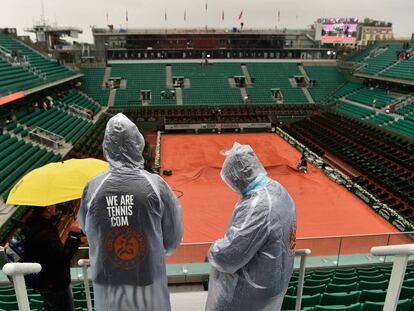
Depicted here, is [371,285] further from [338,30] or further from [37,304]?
[338,30]

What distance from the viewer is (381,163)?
1728 centimetres

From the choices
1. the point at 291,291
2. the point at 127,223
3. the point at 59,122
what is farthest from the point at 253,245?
the point at 59,122

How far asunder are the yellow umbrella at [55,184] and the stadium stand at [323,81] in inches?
1282

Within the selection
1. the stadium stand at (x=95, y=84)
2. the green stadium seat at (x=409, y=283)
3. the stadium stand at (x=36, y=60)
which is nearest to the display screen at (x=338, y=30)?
the stadium stand at (x=95, y=84)

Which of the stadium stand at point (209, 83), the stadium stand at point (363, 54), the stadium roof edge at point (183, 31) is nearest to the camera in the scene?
the stadium stand at point (209, 83)

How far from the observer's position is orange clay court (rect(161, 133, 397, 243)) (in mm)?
12023

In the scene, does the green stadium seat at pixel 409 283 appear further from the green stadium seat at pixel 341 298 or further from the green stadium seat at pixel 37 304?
the green stadium seat at pixel 37 304

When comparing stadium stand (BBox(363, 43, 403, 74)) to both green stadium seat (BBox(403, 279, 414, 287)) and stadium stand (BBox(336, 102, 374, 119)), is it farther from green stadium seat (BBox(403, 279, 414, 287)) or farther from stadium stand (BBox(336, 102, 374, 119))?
green stadium seat (BBox(403, 279, 414, 287))

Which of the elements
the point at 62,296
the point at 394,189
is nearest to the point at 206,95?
the point at 394,189

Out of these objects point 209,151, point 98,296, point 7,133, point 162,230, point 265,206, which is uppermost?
point 265,206

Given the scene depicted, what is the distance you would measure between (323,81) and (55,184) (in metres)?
36.3

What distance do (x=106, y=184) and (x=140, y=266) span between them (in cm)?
60

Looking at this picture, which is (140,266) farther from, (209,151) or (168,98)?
(168,98)

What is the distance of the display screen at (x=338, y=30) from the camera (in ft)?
133
